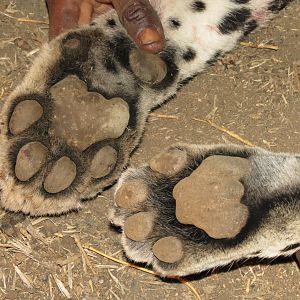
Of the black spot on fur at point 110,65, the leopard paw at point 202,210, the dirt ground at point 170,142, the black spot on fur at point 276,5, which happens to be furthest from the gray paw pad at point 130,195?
the black spot on fur at point 276,5

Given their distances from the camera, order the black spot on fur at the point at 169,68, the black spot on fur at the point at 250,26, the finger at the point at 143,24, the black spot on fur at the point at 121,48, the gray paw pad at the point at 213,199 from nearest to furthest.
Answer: the gray paw pad at the point at 213,199 → the finger at the point at 143,24 → the black spot on fur at the point at 121,48 → the black spot on fur at the point at 169,68 → the black spot on fur at the point at 250,26

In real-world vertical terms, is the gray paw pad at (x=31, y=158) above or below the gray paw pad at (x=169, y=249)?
above

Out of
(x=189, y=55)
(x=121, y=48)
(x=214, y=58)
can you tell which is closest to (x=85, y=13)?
(x=121, y=48)

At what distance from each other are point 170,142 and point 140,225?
0.91 meters

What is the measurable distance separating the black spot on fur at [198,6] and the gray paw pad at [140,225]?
3.24 feet

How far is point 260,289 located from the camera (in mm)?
3191

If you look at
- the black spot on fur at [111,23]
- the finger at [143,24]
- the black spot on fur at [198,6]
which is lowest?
the black spot on fur at [198,6]

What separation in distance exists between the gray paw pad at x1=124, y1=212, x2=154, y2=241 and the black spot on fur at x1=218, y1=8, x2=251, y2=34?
39.7 inches

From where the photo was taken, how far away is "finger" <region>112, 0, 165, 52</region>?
2.87 m

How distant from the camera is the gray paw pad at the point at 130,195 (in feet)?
8.73

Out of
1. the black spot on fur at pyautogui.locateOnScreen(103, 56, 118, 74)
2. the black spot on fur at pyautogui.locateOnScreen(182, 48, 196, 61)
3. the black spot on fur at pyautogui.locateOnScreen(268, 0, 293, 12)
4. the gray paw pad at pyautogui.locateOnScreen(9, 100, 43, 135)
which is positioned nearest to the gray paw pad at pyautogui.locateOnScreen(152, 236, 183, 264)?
the gray paw pad at pyautogui.locateOnScreen(9, 100, 43, 135)

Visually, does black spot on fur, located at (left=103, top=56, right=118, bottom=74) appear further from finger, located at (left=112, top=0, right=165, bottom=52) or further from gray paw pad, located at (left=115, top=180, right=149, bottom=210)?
gray paw pad, located at (left=115, top=180, right=149, bottom=210)

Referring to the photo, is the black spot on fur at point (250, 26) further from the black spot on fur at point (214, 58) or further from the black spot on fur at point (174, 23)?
the black spot on fur at point (174, 23)

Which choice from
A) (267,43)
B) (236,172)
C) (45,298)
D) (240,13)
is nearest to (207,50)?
(240,13)
